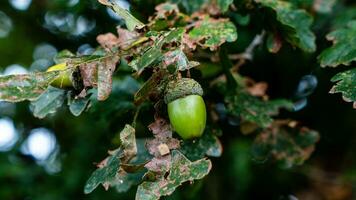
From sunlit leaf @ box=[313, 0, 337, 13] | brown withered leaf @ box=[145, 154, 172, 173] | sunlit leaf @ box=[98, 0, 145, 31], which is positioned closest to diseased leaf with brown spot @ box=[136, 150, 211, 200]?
brown withered leaf @ box=[145, 154, 172, 173]

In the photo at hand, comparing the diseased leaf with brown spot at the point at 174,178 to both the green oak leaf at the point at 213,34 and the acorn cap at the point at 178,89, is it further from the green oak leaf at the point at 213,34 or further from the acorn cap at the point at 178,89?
the green oak leaf at the point at 213,34

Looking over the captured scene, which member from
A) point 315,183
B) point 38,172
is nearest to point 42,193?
point 38,172

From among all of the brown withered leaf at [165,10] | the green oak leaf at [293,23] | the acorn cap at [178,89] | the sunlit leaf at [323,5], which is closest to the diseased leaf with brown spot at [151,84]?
the acorn cap at [178,89]

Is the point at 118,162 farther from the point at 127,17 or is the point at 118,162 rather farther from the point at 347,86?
the point at 347,86

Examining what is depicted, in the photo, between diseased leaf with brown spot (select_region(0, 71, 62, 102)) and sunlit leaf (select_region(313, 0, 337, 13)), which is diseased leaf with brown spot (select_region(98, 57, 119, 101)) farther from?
sunlit leaf (select_region(313, 0, 337, 13))

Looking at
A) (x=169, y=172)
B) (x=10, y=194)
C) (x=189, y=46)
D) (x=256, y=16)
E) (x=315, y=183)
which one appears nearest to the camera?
(x=169, y=172)

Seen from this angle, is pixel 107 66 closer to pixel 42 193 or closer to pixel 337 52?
pixel 337 52
